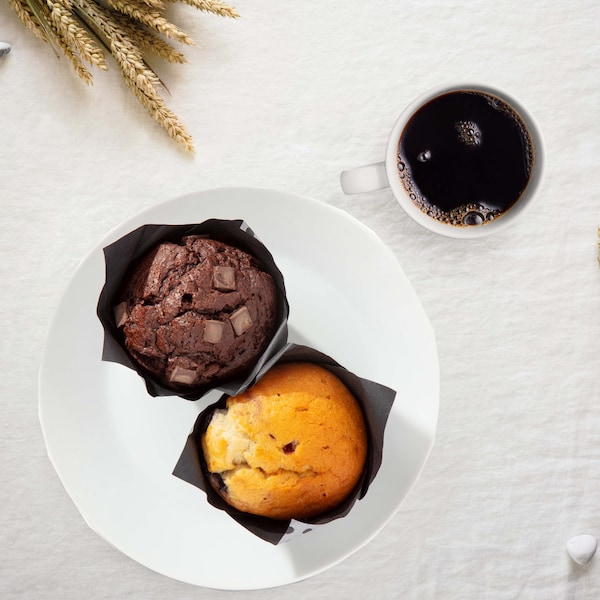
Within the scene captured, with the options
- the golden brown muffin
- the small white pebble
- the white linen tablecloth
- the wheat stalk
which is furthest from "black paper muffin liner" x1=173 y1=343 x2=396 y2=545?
the small white pebble

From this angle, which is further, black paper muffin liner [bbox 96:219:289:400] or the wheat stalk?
the wheat stalk

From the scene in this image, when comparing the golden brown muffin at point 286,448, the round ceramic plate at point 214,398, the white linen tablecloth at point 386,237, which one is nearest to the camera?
the golden brown muffin at point 286,448

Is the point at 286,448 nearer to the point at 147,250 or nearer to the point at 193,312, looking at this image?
the point at 193,312

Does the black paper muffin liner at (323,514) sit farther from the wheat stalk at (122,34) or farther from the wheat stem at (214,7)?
the wheat stem at (214,7)

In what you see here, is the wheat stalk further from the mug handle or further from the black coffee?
the black coffee

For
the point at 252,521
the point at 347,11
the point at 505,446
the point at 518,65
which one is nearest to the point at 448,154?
the point at 518,65

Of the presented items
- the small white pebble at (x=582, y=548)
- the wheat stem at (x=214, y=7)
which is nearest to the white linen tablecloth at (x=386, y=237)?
the small white pebble at (x=582, y=548)

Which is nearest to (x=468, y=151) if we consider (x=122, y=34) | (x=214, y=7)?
(x=214, y=7)
